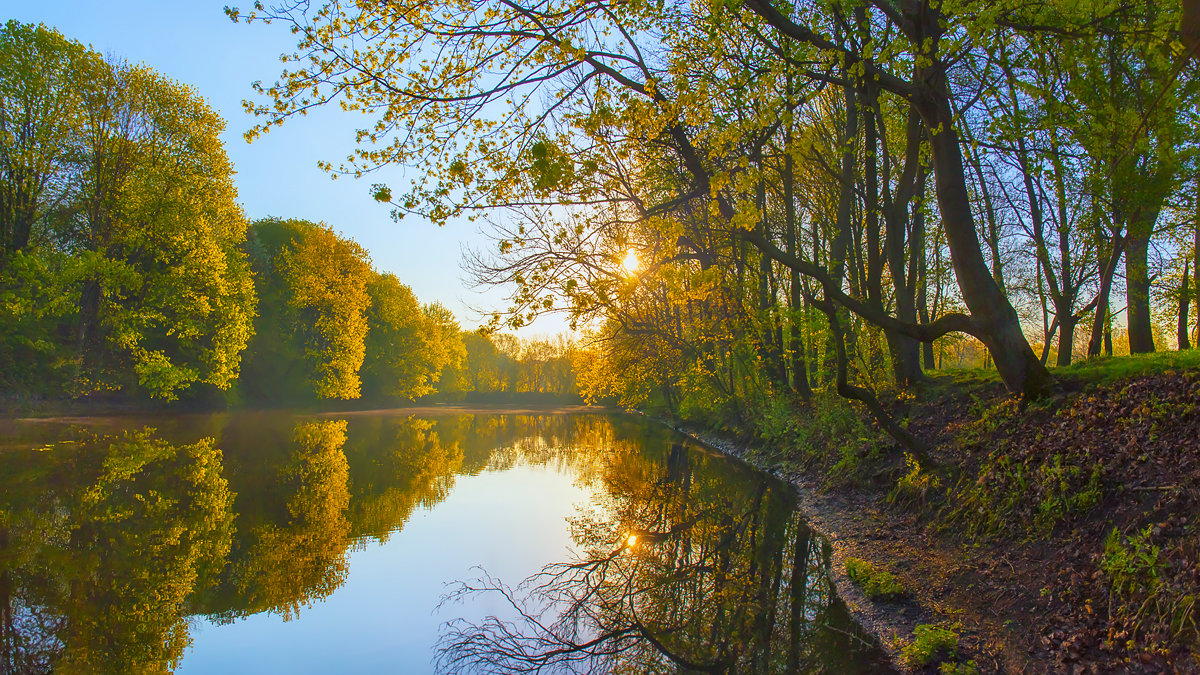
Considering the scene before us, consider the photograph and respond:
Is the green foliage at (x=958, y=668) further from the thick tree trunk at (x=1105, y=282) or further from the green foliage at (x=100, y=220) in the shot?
the green foliage at (x=100, y=220)

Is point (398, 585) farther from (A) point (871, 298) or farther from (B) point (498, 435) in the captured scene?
(B) point (498, 435)

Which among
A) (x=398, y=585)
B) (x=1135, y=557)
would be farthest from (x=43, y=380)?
(x=1135, y=557)

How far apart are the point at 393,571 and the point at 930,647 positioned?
5947 mm

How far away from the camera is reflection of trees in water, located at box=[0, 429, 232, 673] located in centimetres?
509

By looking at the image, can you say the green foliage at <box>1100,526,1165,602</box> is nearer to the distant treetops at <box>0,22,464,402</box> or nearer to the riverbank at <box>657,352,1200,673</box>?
the riverbank at <box>657,352,1200,673</box>

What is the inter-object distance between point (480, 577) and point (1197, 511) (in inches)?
276

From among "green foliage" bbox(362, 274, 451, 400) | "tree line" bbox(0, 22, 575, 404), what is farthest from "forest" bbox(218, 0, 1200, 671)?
"green foliage" bbox(362, 274, 451, 400)

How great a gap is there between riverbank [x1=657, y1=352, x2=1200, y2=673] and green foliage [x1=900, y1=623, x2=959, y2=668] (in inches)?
2.3

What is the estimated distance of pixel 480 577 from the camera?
25.1ft

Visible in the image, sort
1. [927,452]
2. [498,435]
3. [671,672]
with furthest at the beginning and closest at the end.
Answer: [498,435]
[927,452]
[671,672]

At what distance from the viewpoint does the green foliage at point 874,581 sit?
6.39 m

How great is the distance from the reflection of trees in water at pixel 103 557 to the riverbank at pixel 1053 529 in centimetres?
678

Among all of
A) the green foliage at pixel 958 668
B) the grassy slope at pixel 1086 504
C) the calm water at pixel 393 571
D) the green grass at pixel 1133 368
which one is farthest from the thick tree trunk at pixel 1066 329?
the green foliage at pixel 958 668

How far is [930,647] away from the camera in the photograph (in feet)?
16.7
